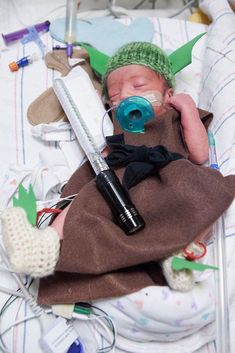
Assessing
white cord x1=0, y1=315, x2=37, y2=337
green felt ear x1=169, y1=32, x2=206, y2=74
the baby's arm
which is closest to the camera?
white cord x1=0, y1=315, x2=37, y2=337

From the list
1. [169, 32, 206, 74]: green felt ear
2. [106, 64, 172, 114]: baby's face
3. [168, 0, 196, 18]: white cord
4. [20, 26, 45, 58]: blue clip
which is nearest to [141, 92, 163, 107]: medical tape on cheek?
[106, 64, 172, 114]: baby's face

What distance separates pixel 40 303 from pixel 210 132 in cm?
67

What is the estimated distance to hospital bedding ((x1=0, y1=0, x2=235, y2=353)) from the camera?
82cm

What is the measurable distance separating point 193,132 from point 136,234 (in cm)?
36

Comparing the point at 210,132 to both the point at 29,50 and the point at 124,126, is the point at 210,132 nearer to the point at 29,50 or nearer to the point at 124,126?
the point at 124,126

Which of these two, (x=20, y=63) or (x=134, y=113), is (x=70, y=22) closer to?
(x=20, y=63)

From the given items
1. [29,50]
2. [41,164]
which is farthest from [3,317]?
[29,50]

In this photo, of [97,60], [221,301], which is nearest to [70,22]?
[97,60]

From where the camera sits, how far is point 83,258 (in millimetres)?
840

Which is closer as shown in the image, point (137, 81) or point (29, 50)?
point (137, 81)

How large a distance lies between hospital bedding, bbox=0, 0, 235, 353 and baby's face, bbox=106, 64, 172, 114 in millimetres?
176

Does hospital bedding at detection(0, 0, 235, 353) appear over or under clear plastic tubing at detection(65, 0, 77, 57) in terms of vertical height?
under

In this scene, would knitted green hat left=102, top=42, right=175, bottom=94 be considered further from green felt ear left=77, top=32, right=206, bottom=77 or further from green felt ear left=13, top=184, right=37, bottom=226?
green felt ear left=13, top=184, right=37, bottom=226

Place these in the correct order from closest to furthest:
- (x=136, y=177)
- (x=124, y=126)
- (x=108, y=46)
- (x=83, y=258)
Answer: (x=83, y=258)
(x=136, y=177)
(x=124, y=126)
(x=108, y=46)
